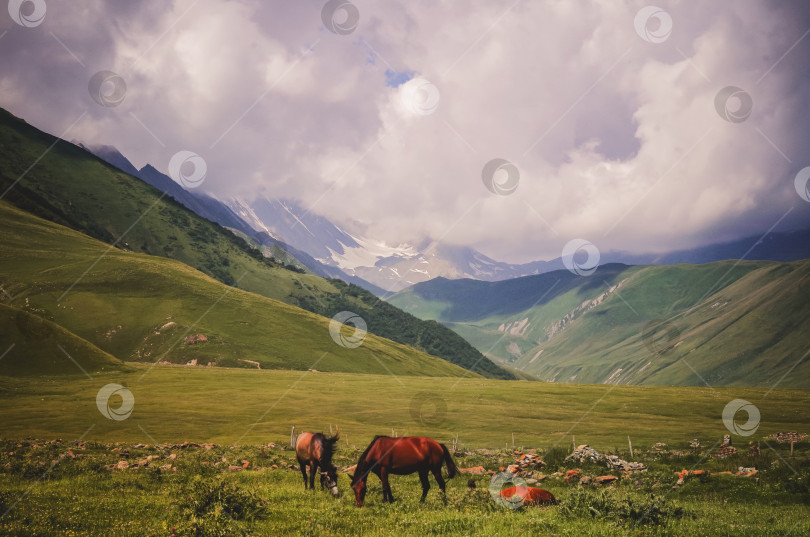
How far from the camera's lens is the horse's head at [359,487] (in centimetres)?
1584

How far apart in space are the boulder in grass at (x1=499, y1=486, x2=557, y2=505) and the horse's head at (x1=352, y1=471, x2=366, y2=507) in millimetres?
5248

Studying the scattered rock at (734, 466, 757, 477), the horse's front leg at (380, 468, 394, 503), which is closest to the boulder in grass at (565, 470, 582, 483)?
the scattered rock at (734, 466, 757, 477)

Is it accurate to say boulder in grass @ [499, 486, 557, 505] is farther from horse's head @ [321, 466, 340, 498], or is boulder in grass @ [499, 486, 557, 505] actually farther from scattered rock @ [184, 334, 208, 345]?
scattered rock @ [184, 334, 208, 345]

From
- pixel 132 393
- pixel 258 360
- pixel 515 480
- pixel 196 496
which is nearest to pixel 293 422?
pixel 132 393

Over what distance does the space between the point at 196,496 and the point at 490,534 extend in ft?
29.1

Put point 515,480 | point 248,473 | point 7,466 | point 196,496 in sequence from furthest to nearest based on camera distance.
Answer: point 248,473
point 515,480
point 7,466
point 196,496

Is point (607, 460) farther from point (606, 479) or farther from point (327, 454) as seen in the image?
point (327, 454)

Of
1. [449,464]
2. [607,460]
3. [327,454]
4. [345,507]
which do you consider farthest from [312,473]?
[607,460]

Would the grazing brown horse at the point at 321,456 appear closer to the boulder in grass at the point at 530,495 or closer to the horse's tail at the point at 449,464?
the horse's tail at the point at 449,464

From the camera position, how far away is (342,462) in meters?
31.0

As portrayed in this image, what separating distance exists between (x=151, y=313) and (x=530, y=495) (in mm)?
171606

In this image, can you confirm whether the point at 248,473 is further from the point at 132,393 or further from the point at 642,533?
the point at 132,393

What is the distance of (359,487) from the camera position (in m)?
16.2

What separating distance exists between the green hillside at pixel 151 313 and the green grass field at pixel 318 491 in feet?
180
